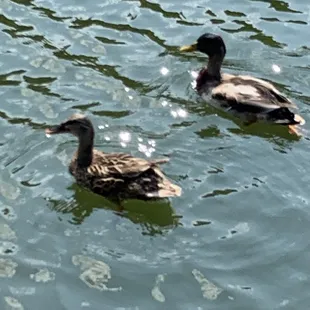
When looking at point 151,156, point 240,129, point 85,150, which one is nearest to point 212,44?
point 240,129

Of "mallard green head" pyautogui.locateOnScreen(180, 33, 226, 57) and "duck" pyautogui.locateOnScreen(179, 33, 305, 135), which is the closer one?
"duck" pyautogui.locateOnScreen(179, 33, 305, 135)

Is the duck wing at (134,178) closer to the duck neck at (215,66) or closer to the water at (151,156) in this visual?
the water at (151,156)

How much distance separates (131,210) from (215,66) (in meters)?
2.98

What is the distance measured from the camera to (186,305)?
7.91 metres

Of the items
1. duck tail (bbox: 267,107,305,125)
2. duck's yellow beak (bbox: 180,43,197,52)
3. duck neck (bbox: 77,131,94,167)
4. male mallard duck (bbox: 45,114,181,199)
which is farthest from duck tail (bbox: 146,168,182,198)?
duck's yellow beak (bbox: 180,43,197,52)

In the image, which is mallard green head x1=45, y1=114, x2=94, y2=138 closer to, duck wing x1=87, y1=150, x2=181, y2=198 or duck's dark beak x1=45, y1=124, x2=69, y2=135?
duck's dark beak x1=45, y1=124, x2=69, y2=135

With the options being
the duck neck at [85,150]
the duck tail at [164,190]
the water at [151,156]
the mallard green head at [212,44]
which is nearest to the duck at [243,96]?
the mallard green head at [212,44]

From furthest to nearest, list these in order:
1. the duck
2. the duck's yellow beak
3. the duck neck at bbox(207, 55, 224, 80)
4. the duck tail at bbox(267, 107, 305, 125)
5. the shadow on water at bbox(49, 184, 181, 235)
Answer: the duck's yellow beak
the duck neck at bbox(207, 55, 224, 80)
the duck
the duck tail at bbox(267, 107, 305, 125)
the shadow on water at bbox(49, 184, 181, 235)

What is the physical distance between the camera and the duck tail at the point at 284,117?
34.4 feet

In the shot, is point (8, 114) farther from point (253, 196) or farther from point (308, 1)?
point (308, 1)

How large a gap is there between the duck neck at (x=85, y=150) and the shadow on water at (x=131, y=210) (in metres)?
0.29

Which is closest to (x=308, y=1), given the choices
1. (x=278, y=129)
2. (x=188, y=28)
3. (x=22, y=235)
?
(x=188, y=28)

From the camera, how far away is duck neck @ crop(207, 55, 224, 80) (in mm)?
11438

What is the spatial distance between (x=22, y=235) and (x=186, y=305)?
1642 millimetres
